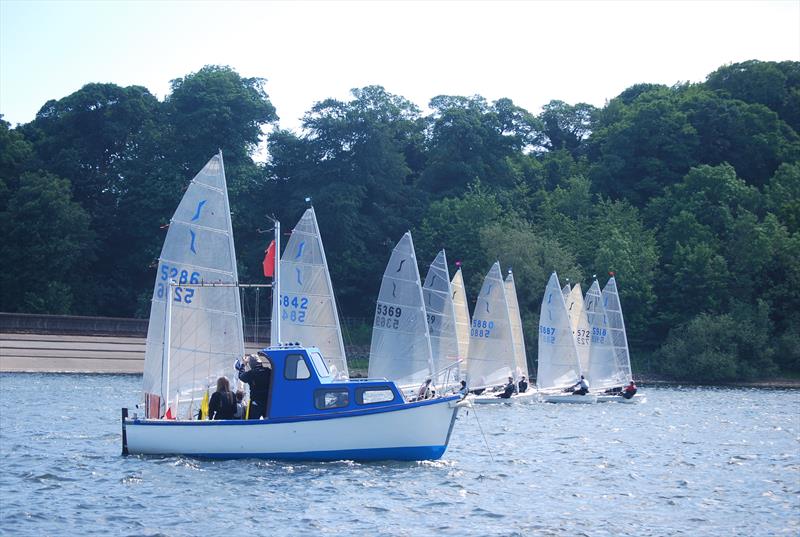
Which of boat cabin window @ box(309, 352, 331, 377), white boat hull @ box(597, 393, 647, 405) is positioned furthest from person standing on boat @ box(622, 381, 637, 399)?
boat cabin window @ box(309, 352, 331, 377)

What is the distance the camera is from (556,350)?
6116cm

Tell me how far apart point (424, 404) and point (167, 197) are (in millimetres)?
57367

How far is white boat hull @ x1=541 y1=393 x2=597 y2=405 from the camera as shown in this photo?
58.5 meters

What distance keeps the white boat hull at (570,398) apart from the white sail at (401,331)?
1620 cm

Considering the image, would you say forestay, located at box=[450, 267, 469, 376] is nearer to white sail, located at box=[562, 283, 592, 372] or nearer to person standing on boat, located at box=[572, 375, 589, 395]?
person standing on boat, located at box=[572, 375, 589, 395]

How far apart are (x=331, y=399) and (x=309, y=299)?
10971 mm

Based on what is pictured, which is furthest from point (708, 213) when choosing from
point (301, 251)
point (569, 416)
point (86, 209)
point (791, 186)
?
point (301, 251)

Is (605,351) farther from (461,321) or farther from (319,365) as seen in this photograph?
(319,365)

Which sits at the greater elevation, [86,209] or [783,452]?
[86,209]

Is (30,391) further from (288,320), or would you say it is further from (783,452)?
(783,452)

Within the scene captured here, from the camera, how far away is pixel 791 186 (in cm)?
9006

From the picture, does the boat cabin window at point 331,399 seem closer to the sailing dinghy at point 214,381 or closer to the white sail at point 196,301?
the sailing dinghy at point 214,381

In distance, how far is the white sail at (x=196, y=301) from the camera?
2972cm

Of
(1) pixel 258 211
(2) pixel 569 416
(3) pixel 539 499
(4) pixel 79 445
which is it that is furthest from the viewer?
(1) pixel 258 211
